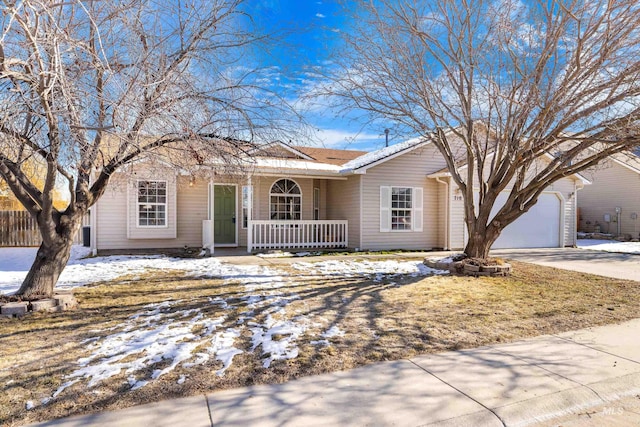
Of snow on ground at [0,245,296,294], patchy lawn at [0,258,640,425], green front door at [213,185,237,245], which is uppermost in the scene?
green front door at [213,185,237,245]

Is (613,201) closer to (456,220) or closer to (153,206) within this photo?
(456,220)

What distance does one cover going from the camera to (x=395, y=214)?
520 inches

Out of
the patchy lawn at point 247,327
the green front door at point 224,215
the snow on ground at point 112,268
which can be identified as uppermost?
the green front door at point 224,215

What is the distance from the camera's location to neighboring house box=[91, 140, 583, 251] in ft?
38.2

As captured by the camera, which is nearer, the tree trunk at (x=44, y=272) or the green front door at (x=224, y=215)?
the tree trunk at (x=44, y=272)

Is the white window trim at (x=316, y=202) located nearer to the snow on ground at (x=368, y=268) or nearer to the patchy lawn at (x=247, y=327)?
the snow on ground at (x=368, y=268)

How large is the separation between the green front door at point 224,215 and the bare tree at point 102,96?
7245 millimetres

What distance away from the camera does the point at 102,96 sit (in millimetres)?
4273

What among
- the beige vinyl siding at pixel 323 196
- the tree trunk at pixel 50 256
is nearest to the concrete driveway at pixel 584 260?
the beige vinyl siding at pixel 323 196

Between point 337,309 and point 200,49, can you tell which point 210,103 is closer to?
point 200,49

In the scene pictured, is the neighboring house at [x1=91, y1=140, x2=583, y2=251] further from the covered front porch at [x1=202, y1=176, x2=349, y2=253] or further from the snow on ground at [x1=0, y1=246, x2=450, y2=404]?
the snow on ground at [x1=0, y1=246, x2=450, y2=404]

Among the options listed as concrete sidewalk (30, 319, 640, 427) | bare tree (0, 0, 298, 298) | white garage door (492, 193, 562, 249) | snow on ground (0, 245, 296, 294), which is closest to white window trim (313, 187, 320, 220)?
snow on ground (0, 245, 296, 294)

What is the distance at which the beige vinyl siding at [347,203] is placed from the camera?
42.2ft

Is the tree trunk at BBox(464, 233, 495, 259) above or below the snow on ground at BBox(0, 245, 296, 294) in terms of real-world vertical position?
above
